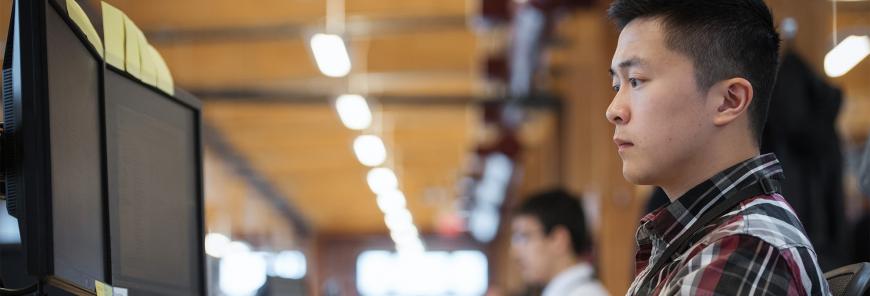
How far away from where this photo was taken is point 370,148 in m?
15.3

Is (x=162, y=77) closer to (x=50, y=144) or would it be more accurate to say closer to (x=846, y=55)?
(x=50, y=144)

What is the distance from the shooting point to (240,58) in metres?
13.2

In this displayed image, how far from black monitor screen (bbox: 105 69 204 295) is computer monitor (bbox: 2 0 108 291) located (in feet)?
0.43

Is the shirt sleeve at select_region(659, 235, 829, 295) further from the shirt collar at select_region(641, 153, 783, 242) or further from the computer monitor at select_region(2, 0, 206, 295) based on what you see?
the computer monitor at select_region(2, 0, 206, 295)

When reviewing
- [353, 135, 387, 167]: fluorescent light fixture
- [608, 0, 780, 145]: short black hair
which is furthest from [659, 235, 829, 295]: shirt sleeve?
[353, 135, 387, 167]: fluorescent light fixture

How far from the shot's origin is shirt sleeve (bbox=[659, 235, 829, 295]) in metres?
1.43

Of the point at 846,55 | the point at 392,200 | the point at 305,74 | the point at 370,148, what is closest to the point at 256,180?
the point at 392,200

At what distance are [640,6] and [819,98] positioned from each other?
2173mm

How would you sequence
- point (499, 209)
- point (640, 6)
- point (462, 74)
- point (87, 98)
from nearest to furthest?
point (640, 6), point (87, 98), point (462, 74), point (499, 209)

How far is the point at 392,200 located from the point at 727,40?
19057mm

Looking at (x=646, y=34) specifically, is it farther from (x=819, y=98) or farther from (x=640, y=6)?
(x=819, y=98)

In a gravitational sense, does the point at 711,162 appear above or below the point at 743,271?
above

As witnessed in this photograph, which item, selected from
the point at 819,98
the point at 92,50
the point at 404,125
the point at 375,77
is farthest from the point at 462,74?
the point at 92,50

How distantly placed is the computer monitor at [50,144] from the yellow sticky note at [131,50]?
237 millimetres
